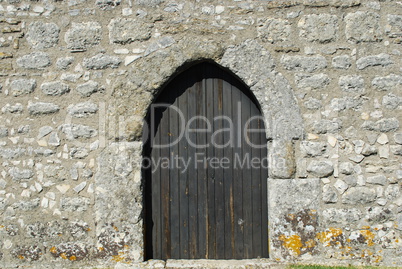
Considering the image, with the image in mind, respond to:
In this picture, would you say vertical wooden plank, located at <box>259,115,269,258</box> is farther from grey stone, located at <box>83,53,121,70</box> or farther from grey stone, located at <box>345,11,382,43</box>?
grey stone, located at <box>83,53,121,70</box>

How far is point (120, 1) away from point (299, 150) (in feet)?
6.96

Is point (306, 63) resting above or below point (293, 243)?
above

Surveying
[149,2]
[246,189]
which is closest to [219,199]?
[246,189]

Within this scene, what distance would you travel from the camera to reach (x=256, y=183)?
353 centimetres

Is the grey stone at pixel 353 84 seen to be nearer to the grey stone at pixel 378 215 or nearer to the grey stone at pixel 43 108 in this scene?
the grey stone at pixel 378 215

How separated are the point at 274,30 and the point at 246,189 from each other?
149 cm

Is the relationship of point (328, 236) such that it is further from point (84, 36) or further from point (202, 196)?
point (84, 36)

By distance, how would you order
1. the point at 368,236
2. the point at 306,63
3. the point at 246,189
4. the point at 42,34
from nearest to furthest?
the point at 368,236, the point at 306,63, the point at 42,34, the point at 246,189

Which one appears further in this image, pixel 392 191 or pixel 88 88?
pixel 88 88

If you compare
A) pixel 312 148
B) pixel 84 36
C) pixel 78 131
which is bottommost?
pixel 312 148

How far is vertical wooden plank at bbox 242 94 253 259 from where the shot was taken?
3520 mm

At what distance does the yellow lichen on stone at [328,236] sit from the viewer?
3.23 meters

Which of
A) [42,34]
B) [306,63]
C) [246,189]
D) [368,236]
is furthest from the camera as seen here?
[246,189]

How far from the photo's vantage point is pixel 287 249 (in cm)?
326
